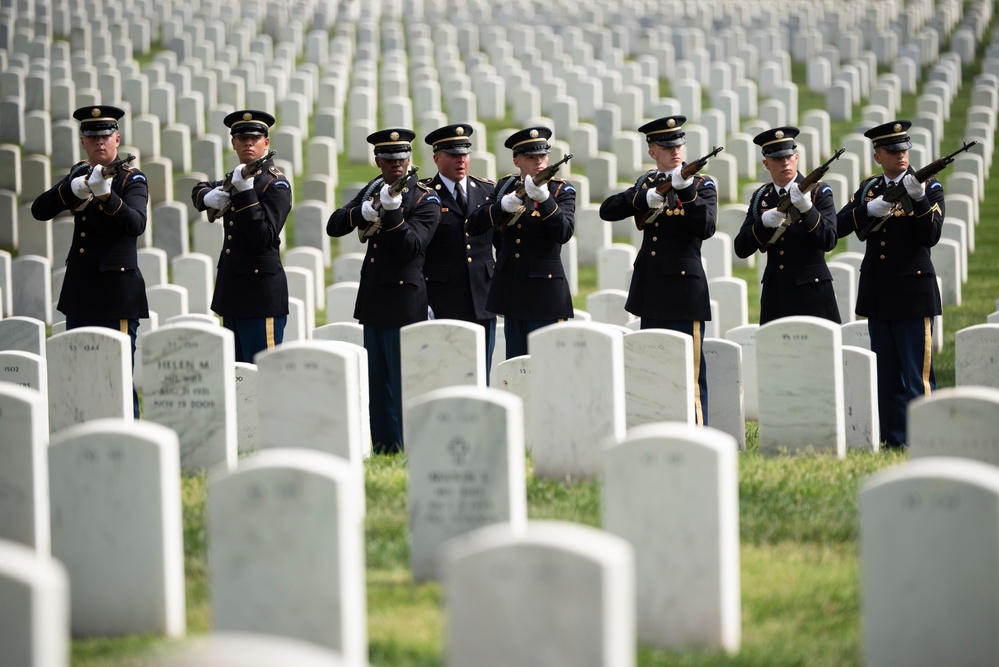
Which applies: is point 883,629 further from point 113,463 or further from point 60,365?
point 60,365

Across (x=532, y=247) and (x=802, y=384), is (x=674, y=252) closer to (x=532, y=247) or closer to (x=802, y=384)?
(x=532, y=247)

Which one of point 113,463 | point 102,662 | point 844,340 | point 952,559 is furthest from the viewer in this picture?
point 844,340

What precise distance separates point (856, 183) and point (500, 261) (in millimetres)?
8504

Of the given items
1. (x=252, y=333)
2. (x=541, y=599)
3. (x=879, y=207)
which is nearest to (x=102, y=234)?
(x=252, y=333)

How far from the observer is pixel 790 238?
7930 mm

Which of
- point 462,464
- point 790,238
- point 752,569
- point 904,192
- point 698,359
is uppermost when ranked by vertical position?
point 904,192

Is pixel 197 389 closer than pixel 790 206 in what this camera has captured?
Yes

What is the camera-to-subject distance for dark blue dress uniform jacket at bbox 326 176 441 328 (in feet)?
25.3

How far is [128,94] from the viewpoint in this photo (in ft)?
61.8

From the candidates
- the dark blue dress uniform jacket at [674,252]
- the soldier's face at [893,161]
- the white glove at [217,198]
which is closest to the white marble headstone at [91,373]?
the white glove at [217,198]

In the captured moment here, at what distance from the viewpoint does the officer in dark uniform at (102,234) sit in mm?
8023

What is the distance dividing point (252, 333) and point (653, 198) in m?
2.38

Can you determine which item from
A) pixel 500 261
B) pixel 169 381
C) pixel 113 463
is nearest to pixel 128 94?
pixel 500 261

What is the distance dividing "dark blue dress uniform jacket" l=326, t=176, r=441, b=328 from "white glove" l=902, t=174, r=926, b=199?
246 centimetres
